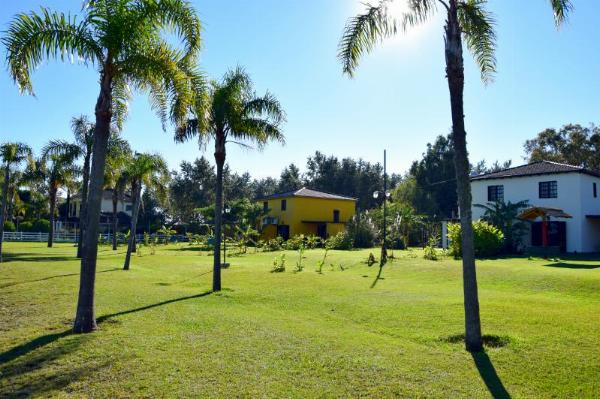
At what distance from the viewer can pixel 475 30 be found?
363 inches

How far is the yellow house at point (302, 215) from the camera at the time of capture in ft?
159

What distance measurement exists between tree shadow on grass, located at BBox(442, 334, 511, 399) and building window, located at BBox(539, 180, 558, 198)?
2578 cm

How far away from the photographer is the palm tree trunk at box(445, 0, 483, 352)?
301 inches

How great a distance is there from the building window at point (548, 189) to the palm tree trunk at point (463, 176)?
26113 millimetres

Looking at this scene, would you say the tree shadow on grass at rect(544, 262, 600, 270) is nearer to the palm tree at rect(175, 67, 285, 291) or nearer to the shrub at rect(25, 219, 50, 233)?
the palm tree at rect(175, 67, 285, 291)

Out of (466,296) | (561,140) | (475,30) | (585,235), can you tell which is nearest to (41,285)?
(466,296)

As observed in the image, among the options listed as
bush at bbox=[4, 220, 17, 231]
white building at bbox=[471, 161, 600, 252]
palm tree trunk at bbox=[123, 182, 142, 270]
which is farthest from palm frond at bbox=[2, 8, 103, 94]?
bush at bbox=[4, 220, 17, 231]

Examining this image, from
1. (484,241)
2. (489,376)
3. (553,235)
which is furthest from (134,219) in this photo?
(553,235)

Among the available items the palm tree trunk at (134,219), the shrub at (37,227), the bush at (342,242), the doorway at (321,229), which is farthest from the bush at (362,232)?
the shrub at (37,227)

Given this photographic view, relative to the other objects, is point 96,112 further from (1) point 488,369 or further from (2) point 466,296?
(1) point 488,369

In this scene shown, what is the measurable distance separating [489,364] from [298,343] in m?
2.94

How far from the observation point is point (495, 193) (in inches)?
1309

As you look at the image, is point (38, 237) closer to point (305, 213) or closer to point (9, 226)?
point (9, 226)

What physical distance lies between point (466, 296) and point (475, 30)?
5134mm
